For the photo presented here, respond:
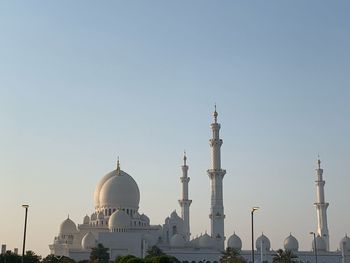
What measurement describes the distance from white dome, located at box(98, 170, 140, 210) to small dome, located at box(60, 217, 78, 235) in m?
4.45

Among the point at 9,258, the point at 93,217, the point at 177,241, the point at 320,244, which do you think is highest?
the point at 93,217

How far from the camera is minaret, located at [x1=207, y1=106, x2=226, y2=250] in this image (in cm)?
7925

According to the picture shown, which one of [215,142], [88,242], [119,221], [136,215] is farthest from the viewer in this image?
[136,215]

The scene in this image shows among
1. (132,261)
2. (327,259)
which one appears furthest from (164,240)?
(132,261)

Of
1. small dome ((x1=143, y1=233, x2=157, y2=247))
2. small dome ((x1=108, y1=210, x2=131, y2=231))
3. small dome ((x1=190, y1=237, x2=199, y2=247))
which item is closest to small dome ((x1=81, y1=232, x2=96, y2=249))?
Result: small dome ((x1=108, y1=210, x2=131, y2=231))

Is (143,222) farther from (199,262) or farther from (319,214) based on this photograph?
(319,214)

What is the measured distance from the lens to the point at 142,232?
7912cm

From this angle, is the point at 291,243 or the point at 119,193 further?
the point at 291,243

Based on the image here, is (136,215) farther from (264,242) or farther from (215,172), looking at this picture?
(264,242)

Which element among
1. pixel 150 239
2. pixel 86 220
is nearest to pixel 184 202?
pixel 150 239

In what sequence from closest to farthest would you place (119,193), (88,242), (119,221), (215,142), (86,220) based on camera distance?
1. (88,242)
2. (119,221)
3. (215,142)
4. (119,193)
5. (86,220)

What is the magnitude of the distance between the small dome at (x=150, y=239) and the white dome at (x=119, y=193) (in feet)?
16.3

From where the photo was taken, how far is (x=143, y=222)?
8144cm

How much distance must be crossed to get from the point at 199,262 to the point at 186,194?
11633mm
